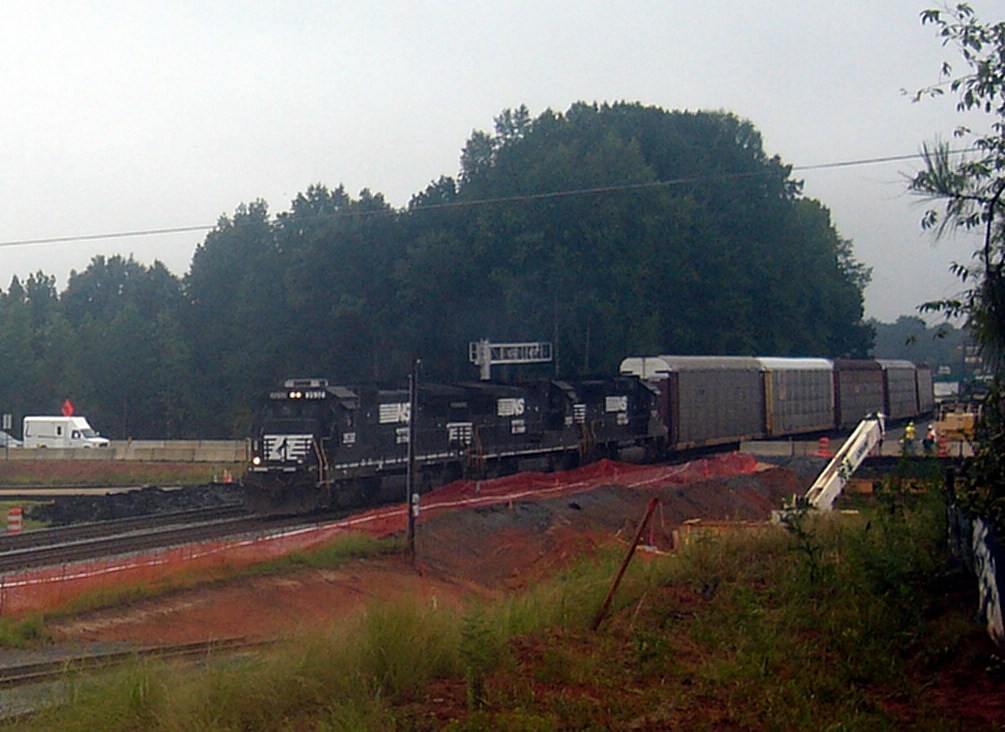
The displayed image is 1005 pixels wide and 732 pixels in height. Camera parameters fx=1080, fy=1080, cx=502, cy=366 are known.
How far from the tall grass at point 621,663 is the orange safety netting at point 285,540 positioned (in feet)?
29.6

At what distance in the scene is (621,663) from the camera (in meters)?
8.91

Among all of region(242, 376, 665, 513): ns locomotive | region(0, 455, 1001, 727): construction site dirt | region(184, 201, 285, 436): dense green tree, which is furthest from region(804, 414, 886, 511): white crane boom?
region(184, 201, 285, 436): dense green tree

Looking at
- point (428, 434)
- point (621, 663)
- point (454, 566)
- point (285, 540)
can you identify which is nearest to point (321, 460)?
point (428, 434)

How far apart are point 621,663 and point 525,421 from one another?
85.6ft

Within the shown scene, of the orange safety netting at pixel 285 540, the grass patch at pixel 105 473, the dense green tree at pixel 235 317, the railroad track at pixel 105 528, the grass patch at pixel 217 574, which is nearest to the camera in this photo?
the grass patch at pixel 217 574

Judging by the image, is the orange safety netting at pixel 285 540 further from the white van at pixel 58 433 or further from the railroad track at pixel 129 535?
the white van at pixel 58 433

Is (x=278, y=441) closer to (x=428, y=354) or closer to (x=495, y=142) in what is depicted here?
(x=428, y=354)

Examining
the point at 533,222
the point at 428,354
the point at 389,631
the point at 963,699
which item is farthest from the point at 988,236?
the point at 428,354

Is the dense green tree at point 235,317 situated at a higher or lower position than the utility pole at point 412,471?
higher

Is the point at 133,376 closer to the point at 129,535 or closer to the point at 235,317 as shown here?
the point at 235,317

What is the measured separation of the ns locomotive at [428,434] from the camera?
1087 inches

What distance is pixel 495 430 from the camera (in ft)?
110

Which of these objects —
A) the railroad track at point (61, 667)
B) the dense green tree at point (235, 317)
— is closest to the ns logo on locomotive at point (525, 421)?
the railroad track at point (61, 667)

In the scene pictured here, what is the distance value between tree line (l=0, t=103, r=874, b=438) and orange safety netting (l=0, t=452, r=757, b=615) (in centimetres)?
1839
